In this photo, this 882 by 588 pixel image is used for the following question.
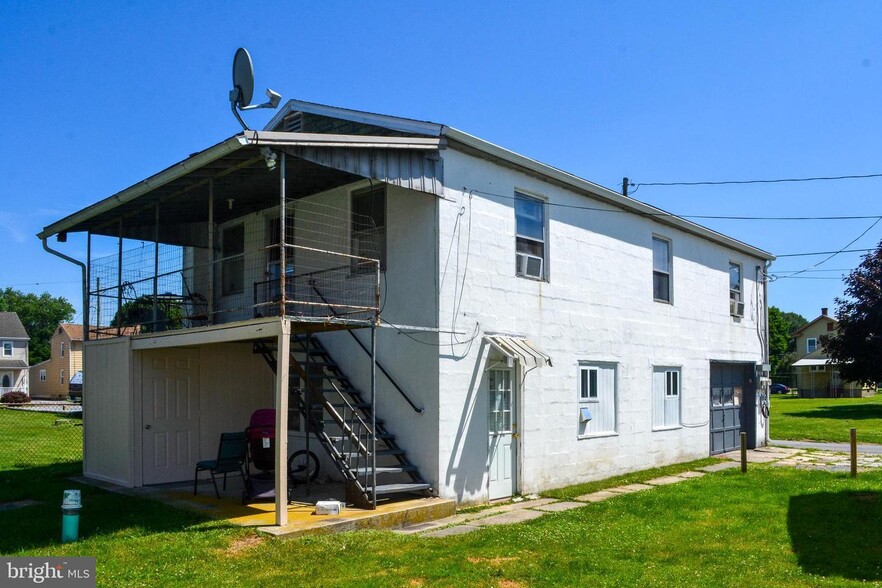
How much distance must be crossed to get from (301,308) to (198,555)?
17.1ft

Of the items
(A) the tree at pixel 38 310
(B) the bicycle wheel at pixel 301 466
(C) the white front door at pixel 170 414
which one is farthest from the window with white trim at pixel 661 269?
(A) the tree at pixel 38 310

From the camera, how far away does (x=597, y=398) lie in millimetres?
14000

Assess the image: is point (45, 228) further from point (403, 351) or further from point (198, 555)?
point (198, 555)

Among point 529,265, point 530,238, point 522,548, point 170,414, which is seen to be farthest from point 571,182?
point 170,414

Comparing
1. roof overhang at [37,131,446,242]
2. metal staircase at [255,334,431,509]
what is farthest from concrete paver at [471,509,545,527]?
roof overhang at [37,131,446,242]

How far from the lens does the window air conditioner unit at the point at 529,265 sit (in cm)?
1245

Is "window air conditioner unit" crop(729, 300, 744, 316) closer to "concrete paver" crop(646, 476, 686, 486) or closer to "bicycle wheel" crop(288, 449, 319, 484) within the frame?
"concrete paver" crop(646, 476, 686, 486)

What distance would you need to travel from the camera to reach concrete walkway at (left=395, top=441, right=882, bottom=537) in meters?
9.67

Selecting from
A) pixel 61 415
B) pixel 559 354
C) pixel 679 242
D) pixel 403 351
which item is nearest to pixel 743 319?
pixel 679 242

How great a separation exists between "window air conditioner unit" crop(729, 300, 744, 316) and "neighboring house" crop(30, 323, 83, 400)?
170 ft

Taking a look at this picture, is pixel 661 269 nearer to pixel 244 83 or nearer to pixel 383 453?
pixel 383 453

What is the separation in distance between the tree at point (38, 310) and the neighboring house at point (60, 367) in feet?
83.1

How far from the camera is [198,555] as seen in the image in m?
7.74

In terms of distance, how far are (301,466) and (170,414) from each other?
8.27ft
